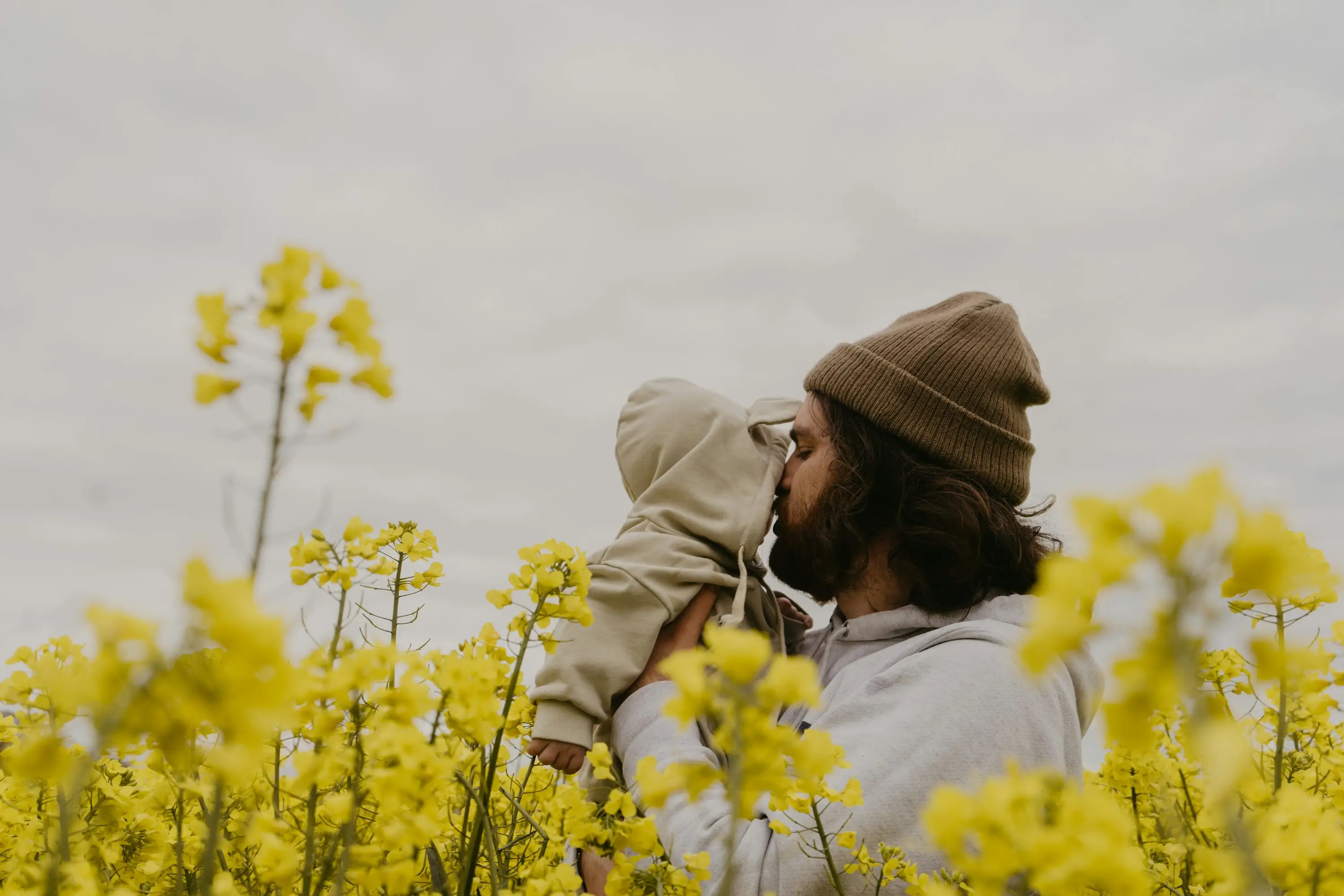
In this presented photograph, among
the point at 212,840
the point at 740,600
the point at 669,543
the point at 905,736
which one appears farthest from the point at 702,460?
the point at 212,840

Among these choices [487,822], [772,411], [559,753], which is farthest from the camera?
[772,411]

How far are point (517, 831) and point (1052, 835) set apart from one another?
1.91 meters

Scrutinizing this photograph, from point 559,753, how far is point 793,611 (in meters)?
0.96

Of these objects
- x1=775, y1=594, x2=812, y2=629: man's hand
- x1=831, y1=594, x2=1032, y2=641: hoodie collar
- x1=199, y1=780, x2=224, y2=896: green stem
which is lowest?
x1=199, y1=780, x2=224, y2=896: green stem

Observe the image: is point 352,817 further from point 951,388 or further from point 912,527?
point 951,388

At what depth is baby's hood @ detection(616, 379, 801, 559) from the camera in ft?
8.04

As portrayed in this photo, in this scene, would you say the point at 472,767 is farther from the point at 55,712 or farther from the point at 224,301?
the point at 55,712

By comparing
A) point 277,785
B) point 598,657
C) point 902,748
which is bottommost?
point 277,785

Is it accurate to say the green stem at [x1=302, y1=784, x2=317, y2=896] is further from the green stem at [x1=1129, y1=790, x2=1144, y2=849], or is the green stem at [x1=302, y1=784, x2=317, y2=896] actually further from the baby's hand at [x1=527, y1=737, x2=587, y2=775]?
the green stem at [x1=1129, y1=790, x2=1144, y2=849]

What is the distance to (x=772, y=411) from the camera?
9.20 ft

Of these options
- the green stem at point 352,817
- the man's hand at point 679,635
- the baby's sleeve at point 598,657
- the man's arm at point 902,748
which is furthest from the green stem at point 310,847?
the man's hand at point 679,635

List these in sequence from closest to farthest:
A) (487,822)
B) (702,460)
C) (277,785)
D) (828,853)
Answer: (487,822) < (277,785) < (828,853) < (702,460)

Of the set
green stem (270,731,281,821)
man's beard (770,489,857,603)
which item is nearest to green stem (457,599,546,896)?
green stem (270,731,281,821)

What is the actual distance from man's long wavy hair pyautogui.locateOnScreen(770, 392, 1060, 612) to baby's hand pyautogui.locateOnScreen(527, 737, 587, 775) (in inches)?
30.3
